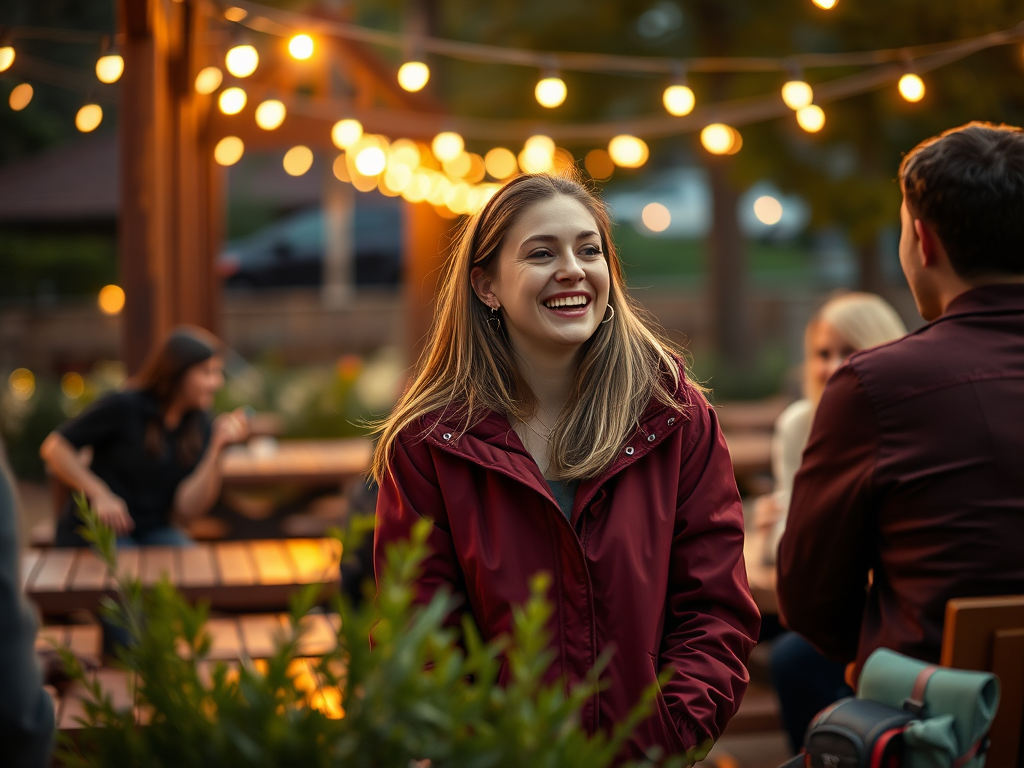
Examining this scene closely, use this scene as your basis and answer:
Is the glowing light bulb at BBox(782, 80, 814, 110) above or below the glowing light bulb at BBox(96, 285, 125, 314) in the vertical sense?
above

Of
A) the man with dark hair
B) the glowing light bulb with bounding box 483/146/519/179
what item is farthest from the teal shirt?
the glowing light bulb with bounding box 483/146/519/179

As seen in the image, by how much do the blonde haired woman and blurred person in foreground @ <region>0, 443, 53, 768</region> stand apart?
69 centimetres

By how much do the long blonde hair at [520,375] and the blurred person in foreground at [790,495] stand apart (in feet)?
4.70

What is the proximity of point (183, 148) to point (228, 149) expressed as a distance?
3029 mm

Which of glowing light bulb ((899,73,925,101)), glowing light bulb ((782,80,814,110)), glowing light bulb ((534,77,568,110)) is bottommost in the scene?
glowing light bulb ((899,73,925,101))

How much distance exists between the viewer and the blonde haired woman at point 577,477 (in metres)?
2.08

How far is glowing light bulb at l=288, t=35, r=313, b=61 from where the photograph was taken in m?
5.74

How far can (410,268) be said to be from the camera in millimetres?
12688

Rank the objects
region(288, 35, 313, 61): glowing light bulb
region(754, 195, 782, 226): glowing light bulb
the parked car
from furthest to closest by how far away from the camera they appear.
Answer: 1. region(754, 195, 782, 226): glowing light bulb
2. the parked car
3. region(288, 35, 313, 61): glowing light bulb

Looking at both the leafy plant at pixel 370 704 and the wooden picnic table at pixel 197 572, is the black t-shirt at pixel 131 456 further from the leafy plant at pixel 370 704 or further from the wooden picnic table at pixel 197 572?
the leafy plant at pixel 370 704

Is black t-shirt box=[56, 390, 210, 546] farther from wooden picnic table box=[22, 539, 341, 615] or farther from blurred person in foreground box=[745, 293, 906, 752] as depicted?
blurred person in foreground box=[745, 293, 906, 752]

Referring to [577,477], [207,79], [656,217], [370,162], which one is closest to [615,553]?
[577,477]

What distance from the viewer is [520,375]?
242 cm

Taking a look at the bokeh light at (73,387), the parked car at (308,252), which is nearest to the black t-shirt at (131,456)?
the bokeh light at (73,387)
